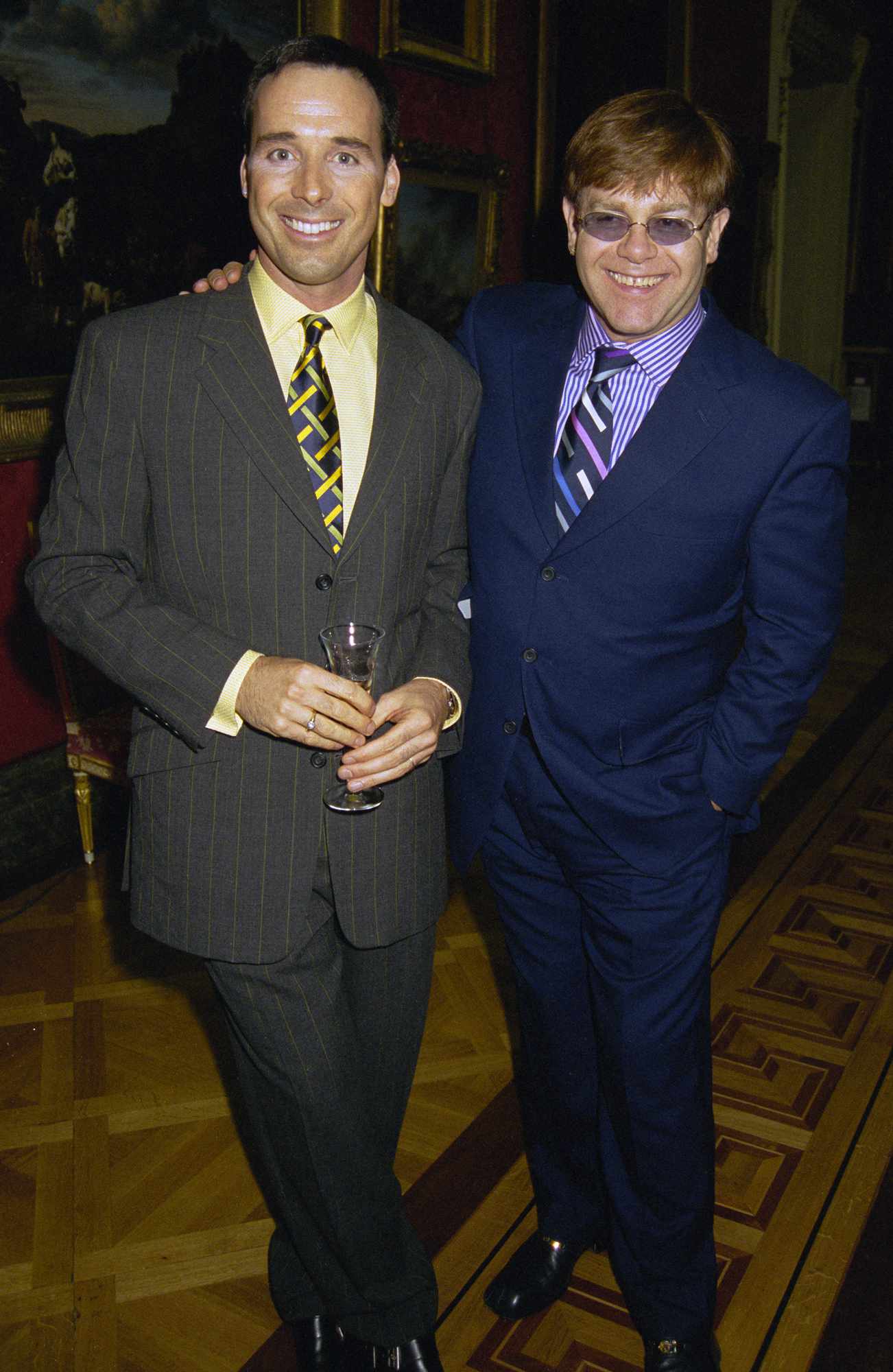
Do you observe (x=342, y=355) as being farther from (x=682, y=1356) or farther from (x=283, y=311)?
(x=682, y=1356)

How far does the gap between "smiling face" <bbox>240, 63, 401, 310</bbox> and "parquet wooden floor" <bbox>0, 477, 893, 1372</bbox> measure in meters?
1.88

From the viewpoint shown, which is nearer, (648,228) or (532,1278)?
(648,228)

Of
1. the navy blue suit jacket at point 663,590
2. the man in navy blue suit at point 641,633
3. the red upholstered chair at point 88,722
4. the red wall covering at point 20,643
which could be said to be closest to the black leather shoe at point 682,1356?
the man in navy blue suit at point 641,633

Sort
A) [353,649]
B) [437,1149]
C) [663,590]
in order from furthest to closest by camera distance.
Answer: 1. [437,1149]
2. [663,590]
3. [353,649]

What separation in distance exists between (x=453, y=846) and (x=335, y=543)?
2.14ft

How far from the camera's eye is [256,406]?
175 cm

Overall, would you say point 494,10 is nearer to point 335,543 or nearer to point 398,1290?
point 335,543

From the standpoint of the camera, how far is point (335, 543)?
1809mm

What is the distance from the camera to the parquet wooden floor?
7.49ft

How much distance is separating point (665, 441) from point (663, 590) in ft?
0.75

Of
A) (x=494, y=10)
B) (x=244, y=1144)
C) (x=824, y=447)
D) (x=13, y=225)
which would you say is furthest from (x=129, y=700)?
(x=494, y=10)

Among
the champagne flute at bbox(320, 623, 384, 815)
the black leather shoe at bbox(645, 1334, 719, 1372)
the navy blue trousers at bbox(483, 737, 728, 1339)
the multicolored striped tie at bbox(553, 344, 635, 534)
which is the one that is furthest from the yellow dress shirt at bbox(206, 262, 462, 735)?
the black leather shoe at bbox(645, 1334, 719, 1372)

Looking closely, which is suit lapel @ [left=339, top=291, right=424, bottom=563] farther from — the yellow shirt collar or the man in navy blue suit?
the man in navy blue suit

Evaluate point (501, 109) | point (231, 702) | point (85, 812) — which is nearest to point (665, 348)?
point (231, 702)
